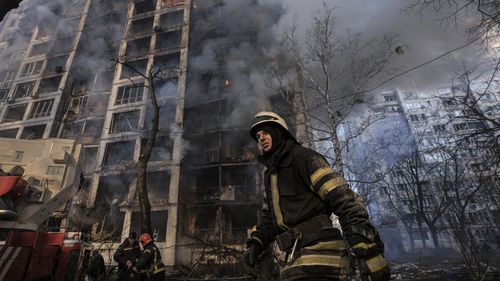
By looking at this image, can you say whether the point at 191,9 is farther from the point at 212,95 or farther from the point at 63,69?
the point at 63,69

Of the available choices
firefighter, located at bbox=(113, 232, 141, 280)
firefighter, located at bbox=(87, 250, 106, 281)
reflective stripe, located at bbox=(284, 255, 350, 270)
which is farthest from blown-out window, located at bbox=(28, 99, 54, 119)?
reflective stripe, located at bbox=(284, 255, 350, 270)

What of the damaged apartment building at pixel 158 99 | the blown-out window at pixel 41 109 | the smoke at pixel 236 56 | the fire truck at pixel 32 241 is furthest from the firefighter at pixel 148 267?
the blown-out window at pixel 41 109

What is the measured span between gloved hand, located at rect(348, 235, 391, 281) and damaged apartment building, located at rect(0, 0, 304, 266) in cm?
1702

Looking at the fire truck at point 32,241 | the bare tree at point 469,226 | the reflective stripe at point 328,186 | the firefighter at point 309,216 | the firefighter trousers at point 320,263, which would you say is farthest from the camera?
the bare tree at point 469,226

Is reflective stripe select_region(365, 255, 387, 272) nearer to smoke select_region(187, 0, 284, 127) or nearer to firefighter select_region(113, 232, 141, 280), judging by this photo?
firefighter select_region(113, 232, 141, 280)

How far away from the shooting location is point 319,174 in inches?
80.6

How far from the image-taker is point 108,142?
26.4 m

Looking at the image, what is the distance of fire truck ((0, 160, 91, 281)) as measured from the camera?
493 cm

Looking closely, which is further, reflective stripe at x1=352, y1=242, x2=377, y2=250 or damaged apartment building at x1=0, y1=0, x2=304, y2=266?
damaged apartment building at x1=0, y1=0, x2=304, y2=266

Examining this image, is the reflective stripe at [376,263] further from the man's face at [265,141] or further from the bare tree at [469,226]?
the bare tree at [469,226]

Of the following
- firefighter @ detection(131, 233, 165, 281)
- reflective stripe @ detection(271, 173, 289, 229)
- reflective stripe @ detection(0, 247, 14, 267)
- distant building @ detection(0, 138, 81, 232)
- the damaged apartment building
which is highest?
the damaged apartment building

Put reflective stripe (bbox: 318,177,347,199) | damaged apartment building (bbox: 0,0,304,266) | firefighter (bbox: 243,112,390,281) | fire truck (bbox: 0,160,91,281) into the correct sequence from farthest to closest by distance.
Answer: damaged apartment building (bbox: 0,0,304,266), fire truck (bbox: 0,160,91,281), reflective stripe (bbox: 318,177,347,199), firefighter (bbox: 243,112,390,281)

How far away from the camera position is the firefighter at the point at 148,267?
607cm

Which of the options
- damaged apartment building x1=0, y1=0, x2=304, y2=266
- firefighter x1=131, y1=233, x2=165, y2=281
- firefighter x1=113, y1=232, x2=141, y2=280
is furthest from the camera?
damaged apartment building x1=0, y1=0, x2=304, y2=266
